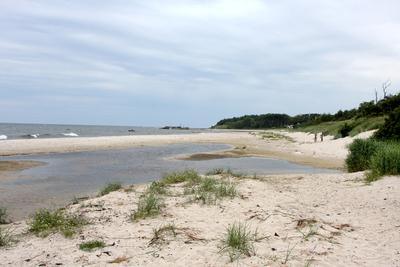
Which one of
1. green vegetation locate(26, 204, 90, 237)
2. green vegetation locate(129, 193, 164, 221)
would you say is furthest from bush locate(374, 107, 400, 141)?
green vegetation locate(26, 204, 90, 237)

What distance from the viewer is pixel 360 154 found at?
1044cm

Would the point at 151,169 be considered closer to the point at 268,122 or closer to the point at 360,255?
the point at 360,255

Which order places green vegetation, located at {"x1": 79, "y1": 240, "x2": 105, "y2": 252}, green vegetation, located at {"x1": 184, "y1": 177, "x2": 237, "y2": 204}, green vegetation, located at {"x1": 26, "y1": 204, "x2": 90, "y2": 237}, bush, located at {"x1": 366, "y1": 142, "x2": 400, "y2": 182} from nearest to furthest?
green vegetation, located at {"x1": 79, "y1": 240, "x2": 105, "y2": 252} < green vegetation, located at {"x1": 26, "y1": 204, "x2": 90, "y2": 237} < green vegetation, located at {"x1": 184, "y1": 177, "x2": 237, "y2": 204} < bush, located at {"x1": 366, "y1": 142, "x2": 400, "y2": 182}

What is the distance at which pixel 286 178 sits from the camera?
32.0ft

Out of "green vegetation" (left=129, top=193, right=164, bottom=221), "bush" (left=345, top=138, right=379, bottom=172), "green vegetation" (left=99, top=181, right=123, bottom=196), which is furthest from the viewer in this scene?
"bush" (left=345, top=138, right=379, bottom=172)

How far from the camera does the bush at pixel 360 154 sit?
1009 cm

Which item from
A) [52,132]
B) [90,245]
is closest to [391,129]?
[90,245]

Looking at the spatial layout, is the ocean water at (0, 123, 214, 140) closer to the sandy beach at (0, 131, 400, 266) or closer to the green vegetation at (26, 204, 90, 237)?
the green vegetation at (26, 204, 90, 237)

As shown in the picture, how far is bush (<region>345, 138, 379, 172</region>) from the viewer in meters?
10.1

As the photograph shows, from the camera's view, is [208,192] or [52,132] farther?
[52,132]

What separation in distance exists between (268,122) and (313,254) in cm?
13599

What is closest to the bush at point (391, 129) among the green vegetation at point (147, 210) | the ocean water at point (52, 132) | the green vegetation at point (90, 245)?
the green vegetation at point (147, 210)

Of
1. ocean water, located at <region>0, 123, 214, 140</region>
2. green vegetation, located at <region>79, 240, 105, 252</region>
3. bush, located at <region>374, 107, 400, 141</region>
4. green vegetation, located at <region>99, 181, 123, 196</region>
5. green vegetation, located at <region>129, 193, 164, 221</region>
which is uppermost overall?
bush, located at <region>374, 107, 400, 141</region>

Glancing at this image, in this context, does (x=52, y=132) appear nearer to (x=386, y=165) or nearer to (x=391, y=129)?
(x=391, y=129)
